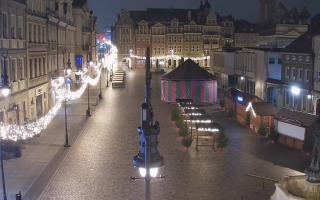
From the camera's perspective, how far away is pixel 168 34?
110m

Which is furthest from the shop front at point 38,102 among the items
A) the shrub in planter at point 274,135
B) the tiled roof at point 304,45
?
the tiled roof at point 304,45

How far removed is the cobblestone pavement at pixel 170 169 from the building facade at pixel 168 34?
244ft

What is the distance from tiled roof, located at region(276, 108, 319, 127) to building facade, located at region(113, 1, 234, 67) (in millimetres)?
77780

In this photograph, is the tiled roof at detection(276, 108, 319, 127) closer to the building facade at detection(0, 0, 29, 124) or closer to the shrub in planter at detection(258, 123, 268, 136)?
the shrub in planter at detection(258, 123, 268, 136)

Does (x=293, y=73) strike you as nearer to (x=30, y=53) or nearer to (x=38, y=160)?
(x=30, y=53)

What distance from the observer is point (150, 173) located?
33.3 feet

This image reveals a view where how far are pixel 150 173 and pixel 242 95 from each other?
29.7 meters

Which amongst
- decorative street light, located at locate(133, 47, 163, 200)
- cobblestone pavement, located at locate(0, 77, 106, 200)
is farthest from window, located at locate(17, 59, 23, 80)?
decorative street light, located at locate(133, 47, 163, 200)

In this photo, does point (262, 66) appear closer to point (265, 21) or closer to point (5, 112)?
point (5, 112)

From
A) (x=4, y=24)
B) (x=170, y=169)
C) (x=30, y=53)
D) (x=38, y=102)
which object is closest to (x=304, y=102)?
(x=170, y=169)

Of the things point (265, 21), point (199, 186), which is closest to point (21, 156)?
point (199, 186)

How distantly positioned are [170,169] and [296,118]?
1036cm

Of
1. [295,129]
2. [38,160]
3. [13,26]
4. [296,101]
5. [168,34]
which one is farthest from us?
[168,34]

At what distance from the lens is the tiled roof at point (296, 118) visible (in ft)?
93.8
